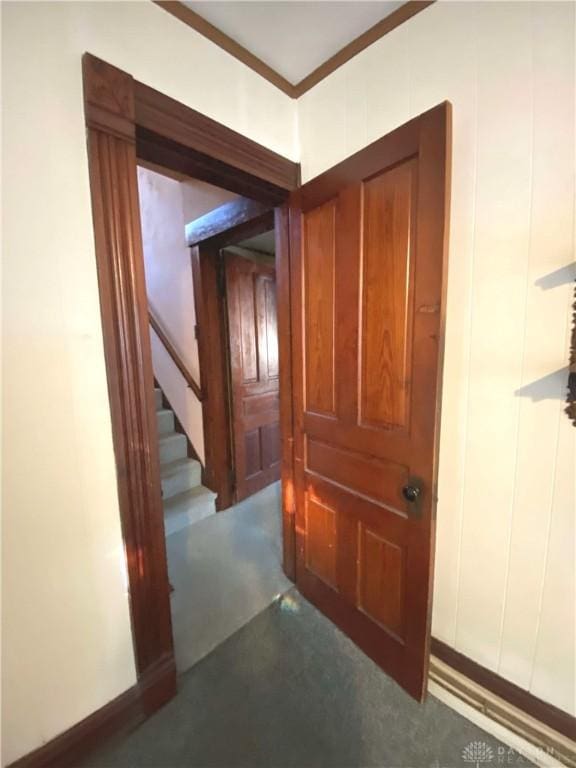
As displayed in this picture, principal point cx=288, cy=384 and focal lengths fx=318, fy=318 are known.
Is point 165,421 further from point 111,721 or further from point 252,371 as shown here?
point 111,721

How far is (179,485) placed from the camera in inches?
101

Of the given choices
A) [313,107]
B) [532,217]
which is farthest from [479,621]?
[313,107]

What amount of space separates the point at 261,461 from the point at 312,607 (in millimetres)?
1427

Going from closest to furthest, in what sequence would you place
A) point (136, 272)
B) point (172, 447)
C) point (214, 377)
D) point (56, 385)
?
point (56, 385) → point (136, 272) → point (214, 377) → point (172, 447)

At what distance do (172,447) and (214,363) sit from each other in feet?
2.67

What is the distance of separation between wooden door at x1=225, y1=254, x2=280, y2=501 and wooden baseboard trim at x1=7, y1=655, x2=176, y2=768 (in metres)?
1.53

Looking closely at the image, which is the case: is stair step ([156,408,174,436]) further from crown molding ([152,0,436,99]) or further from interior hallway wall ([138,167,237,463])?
crown molding ([152,0,436,99])

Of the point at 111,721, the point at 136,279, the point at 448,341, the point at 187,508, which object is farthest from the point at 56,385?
the point at 187,508

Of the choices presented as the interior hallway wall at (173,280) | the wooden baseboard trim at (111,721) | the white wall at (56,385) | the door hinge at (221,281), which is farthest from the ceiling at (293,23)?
the wooden baseboard trim at (111,721)

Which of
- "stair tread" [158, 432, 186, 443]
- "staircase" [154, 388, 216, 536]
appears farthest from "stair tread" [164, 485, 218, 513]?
"stair tread" [158, 432, 186, 443]

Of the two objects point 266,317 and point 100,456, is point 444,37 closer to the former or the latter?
point 100,456

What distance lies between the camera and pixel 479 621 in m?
1.20

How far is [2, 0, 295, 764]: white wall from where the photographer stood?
866mm

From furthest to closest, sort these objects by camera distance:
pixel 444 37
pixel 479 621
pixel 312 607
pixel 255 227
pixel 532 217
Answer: pixel 255 227
pixel 312 607
pixel 479 621
pixel 444 37
pixel 532 217
